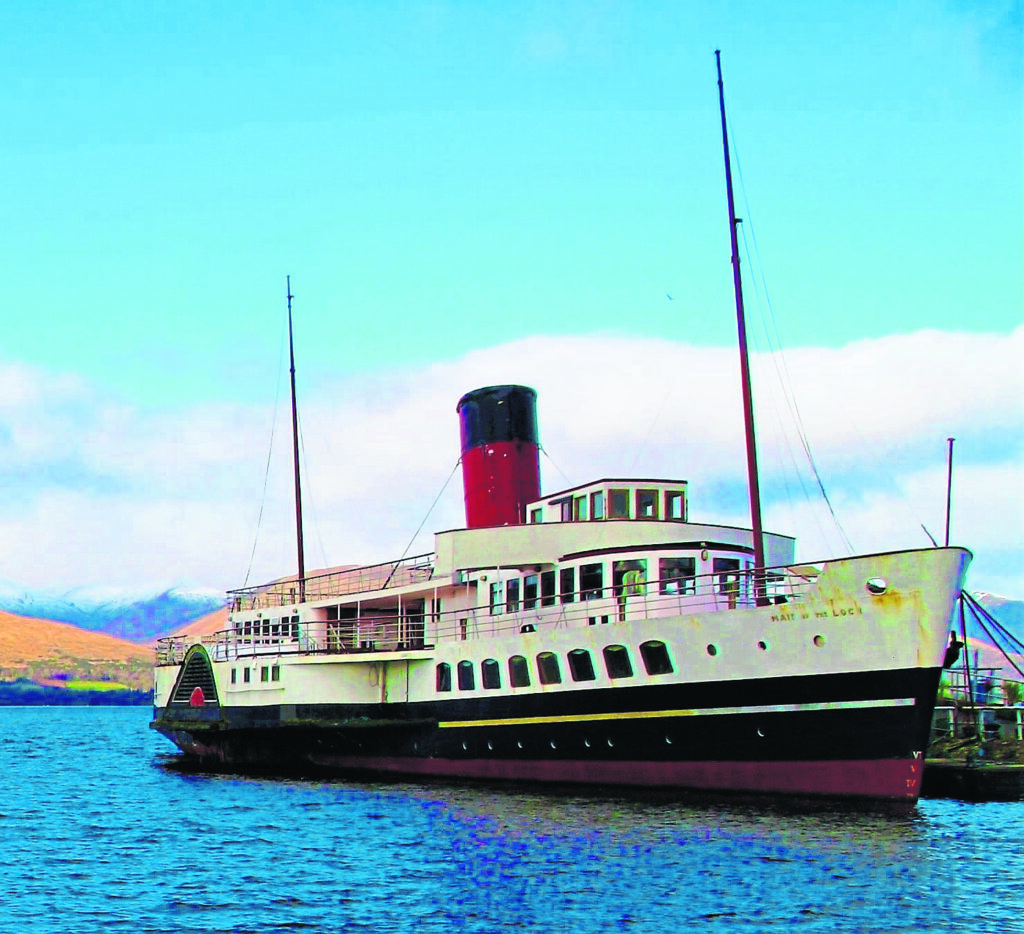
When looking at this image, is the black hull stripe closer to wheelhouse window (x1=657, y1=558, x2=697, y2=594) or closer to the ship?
the ship

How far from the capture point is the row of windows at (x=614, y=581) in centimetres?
3089

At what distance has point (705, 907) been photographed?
19.2 m

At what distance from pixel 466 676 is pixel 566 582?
4.02m

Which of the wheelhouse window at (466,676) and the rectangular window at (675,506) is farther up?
the rectangular window at (675,506)

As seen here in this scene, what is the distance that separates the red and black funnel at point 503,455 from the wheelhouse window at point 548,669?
7489mm

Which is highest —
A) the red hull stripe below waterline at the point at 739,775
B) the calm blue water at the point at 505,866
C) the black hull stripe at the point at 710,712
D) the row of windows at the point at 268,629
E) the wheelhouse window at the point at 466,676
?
the row of windows at the point at 268,629

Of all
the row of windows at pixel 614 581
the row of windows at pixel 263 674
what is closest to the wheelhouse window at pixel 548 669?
the row of windows at pixel 614 581

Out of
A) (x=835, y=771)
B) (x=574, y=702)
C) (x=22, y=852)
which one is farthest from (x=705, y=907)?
(x=22, y=852)

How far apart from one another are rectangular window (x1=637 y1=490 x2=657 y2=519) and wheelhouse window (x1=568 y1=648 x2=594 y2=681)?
539 centimetres

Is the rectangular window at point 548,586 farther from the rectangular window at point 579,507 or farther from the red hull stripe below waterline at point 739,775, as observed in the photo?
the red hull stripe below waterline at point 739,775

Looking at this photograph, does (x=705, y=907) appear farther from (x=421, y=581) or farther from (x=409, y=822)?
(x=421, y=581)

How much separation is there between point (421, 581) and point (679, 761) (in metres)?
11.9

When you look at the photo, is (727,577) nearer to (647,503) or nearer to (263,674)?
(647,503)

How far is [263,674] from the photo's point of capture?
130ft
